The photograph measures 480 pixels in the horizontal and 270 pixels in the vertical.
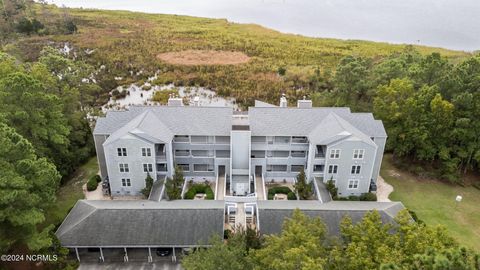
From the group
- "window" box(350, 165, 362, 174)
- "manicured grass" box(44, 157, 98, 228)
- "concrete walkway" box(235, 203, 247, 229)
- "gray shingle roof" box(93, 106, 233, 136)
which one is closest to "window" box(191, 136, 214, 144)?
"gray shingle roof" box(93, 106, 233, 136)

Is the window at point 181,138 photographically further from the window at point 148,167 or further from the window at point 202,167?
the window at point 148,167

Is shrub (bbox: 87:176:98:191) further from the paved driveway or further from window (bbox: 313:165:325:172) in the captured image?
window (bbox: 313:165:325:172)

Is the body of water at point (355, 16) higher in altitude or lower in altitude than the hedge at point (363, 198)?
higher

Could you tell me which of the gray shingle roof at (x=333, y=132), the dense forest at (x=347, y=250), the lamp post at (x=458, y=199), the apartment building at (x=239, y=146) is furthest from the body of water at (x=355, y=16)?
the dense forest at (x=347, y=250)

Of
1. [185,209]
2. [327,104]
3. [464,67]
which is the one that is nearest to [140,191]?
[185,209]

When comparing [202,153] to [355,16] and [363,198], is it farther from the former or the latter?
[355,16]

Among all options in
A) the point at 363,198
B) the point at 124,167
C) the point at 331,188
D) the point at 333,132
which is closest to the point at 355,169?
the point at 363,198

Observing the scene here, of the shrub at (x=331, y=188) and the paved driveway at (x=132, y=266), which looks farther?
the shrub at (x=331, y=188)
